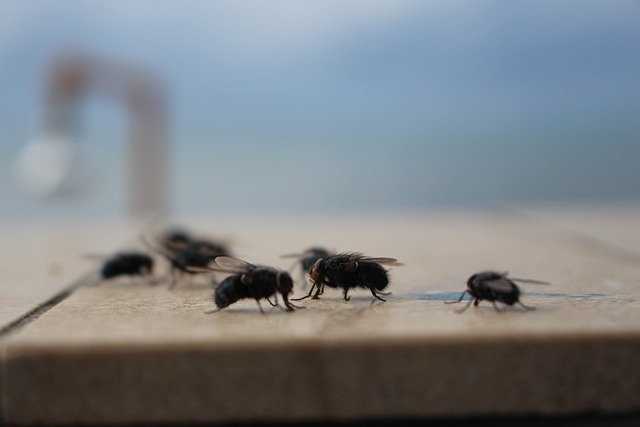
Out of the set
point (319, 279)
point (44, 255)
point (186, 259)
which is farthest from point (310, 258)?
point (44, 255)

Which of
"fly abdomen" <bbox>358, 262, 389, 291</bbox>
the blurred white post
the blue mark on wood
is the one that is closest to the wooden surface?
the blue mark on wood

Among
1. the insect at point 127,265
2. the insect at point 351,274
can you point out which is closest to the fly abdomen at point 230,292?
the insect at point 351,274

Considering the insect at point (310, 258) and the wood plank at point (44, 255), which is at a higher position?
the insect at point (310, 258)

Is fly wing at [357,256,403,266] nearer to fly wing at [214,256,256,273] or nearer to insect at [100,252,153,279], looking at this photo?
fly wing at [214,256,256,273]

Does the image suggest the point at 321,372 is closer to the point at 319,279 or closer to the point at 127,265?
the point at 319,279

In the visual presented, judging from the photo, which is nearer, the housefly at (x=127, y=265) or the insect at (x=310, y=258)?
the insect at (x=310, y=258)

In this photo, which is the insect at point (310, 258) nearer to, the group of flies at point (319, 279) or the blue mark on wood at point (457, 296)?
the group of flies at point (319, 279)
